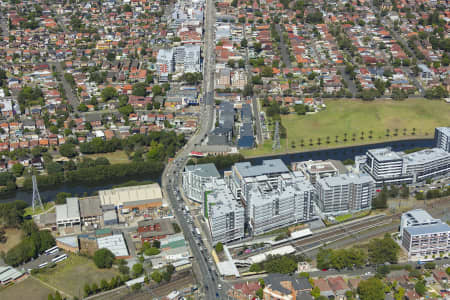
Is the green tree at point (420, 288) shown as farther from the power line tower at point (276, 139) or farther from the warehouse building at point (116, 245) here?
the power line tower at point (276, 139)

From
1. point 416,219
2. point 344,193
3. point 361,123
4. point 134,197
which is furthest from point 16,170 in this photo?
point 361,123

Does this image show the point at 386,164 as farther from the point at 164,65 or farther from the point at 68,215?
the point at 164,65

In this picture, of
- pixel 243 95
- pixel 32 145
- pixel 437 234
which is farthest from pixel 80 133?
pixel 437 234

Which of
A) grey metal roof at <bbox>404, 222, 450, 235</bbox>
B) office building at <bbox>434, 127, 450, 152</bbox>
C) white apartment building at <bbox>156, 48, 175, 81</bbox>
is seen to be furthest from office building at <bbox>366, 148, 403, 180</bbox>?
white apartment building at <bbox>156, 48, 175, 81</bbox>

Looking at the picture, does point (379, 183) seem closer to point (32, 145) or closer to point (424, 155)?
point (424, 155)

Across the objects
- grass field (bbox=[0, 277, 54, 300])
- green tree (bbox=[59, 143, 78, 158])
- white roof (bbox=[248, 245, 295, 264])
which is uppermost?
green tree (bbox=[59, 143, 78, 158])

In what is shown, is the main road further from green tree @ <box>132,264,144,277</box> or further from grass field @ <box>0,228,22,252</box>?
grass field @ <box>0,228,22,252</box>
